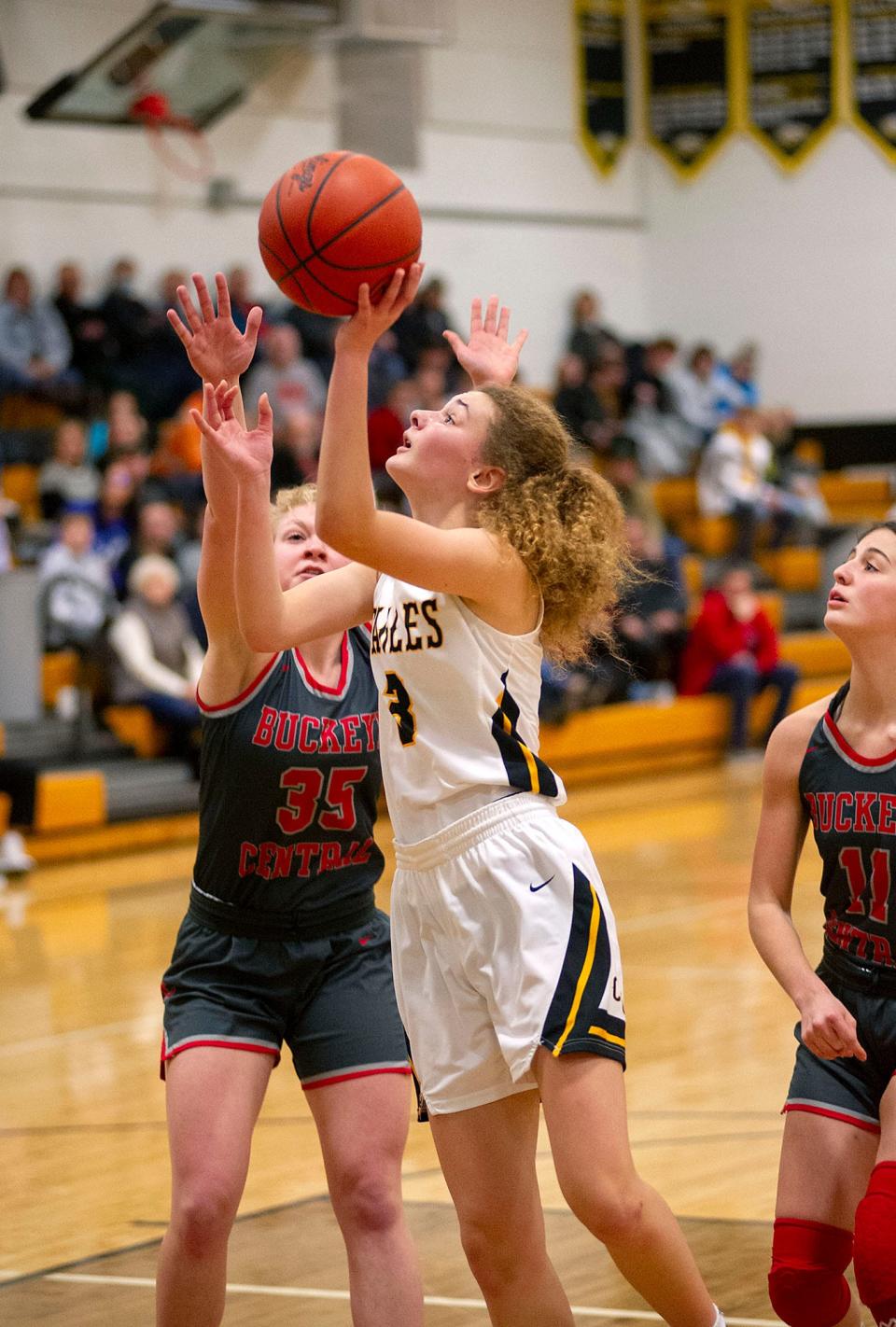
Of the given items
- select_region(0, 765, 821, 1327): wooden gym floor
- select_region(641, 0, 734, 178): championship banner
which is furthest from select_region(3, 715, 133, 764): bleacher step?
select_region(641, 0, 734, 178): championship banner

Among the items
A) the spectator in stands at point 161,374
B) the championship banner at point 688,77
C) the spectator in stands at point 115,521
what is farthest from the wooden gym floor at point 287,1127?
the championship banner at point 688,77

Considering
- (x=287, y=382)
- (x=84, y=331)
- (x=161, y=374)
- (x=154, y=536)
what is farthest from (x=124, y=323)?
(x=154, y=536)

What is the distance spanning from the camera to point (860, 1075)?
330 centimetres

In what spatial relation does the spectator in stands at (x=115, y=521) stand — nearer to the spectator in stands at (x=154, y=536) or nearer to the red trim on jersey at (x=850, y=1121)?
the spectator in stands at (x=154, y=536)

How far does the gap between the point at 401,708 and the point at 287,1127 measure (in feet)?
9.21

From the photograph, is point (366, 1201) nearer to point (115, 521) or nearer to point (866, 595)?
point (866, 595)

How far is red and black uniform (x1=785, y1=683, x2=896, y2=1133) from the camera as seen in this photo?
328 cm

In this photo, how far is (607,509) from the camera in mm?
3352

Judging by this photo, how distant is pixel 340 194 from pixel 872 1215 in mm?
1865

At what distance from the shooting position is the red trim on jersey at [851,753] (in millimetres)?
3342

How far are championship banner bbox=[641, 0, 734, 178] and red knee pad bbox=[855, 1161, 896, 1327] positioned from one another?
724 inches

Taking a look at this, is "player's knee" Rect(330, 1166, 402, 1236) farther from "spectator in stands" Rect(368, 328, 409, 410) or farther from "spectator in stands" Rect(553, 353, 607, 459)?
"spectator in stands" Rect(553, 353, 607, 459)

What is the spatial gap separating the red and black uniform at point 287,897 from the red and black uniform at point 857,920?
2.54ft

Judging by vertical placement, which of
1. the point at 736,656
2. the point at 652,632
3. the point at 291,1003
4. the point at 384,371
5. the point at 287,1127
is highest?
the point at 384,371
